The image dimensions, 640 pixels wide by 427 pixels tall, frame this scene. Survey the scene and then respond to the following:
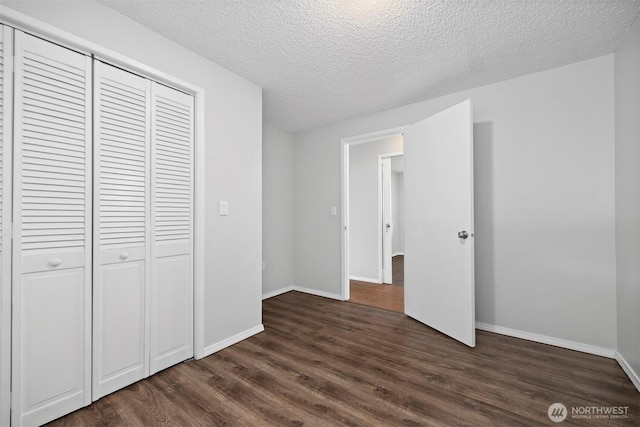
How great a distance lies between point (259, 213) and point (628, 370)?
2999 millimetres

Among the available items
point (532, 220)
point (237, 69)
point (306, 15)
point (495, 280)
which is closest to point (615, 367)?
point (495, 280)

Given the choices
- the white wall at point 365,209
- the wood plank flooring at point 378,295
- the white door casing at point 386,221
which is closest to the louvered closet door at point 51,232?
the wood plank flooring at point 378,295

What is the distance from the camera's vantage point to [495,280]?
2592 mm

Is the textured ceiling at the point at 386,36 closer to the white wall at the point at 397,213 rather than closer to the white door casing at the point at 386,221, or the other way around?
the white door casing at the point at 386,221

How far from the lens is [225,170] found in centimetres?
234

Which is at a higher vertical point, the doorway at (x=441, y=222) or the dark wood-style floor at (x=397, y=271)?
the doorway at (x=441, y=222)

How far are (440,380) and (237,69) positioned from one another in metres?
2.84

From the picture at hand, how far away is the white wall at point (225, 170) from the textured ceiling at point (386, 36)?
11 cm

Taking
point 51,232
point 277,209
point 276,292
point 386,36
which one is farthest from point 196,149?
point 276,292

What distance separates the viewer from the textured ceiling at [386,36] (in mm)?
1648

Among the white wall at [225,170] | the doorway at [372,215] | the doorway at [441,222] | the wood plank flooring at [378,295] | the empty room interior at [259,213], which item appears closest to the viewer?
the empty room interior at [259,213]

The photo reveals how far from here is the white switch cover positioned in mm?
2305

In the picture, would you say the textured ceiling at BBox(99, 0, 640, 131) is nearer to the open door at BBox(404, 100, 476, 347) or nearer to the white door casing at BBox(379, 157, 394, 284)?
the open door at BBox(404, 100, 476, 347)

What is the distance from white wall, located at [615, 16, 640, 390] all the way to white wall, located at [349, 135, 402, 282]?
2.58m
